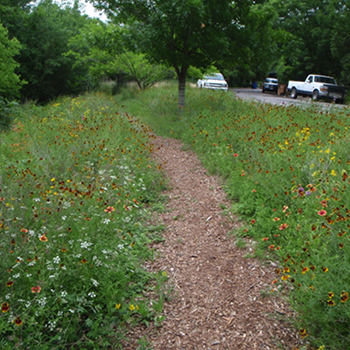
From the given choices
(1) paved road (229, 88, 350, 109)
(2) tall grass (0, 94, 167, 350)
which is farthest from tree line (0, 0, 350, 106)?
(2) tall grass (0, 94, 167, 350)

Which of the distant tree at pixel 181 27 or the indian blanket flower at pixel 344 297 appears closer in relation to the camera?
the indian blanket flower at pixel 344 297

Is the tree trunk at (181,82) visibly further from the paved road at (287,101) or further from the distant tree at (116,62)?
the distant tree at (116,62)

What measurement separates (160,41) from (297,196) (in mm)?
7927

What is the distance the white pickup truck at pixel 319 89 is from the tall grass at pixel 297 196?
49.0ft

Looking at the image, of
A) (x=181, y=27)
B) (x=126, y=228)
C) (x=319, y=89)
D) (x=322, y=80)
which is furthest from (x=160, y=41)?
(x=322, y=80)

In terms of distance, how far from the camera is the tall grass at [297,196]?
101 inches

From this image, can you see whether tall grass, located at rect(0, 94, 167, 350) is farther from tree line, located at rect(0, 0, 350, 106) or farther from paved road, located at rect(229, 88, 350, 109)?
paved road, located at rect(229, 88, 350, 109)

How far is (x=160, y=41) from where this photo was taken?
34.0 feet

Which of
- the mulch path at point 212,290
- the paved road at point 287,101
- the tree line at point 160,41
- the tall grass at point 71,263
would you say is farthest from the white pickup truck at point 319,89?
the tall grass at point 71,263

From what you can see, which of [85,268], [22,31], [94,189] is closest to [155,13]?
[94,189]

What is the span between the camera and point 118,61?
18406mm

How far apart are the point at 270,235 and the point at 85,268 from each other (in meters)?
2.15

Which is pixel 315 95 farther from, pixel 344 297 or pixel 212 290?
pixel 344 297

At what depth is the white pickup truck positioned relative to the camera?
858 inches
